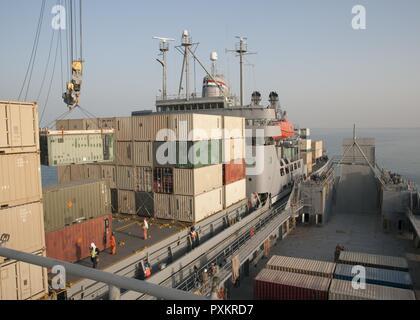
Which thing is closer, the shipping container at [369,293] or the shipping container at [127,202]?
the shipping container at [369,293]

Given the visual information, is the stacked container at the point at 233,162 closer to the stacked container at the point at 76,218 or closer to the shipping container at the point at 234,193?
the shipping container at the point at 234,193

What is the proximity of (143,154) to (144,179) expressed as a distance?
1568 millimetres

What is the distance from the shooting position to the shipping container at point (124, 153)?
22.1m

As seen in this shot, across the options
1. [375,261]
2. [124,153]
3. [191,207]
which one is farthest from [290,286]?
[124,153]

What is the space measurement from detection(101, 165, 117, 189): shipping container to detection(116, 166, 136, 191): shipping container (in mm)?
336

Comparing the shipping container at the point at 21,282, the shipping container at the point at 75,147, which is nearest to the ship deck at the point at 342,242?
the shipping container at the point at 75,147

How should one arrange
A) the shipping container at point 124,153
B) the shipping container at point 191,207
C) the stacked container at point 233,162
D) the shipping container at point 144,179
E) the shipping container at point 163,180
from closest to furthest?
the shipping container at point 191,207, the shipping container at point 163,180, the shipping container at point 144,179, the shipping container at point 124,153, the stacked container at point 233,162

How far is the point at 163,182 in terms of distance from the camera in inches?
830

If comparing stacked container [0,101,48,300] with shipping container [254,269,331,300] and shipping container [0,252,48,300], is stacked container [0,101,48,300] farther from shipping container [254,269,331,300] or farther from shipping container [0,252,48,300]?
shipping container [254,269,331,300]

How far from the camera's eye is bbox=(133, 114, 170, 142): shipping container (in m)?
20.9

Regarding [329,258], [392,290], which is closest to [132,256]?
[392,290]

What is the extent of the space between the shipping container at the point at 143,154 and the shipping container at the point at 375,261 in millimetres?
12733
